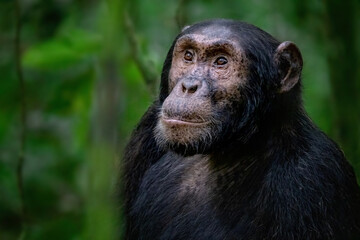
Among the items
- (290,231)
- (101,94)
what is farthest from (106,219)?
(290,231)

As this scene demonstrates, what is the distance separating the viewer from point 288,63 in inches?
188

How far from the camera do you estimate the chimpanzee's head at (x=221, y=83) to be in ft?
14.8

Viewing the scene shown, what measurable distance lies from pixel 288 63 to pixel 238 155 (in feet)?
1.81

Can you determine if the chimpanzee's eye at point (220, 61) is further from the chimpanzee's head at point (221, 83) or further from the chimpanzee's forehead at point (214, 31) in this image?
the chimpanzee's forehead at point (214, 31)

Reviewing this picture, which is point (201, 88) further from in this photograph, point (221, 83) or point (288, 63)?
point (288, 63)

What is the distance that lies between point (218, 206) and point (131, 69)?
6.45 ft

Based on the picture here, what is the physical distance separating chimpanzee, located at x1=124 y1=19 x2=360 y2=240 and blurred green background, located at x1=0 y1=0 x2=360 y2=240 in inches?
10.9

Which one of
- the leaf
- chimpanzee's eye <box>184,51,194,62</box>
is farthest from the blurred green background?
chimpanzee's eye <box>184,51,194,62</box>

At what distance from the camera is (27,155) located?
8.16 metres

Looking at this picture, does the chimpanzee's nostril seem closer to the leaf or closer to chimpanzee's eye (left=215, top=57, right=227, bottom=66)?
chimpanzee's eye (left=215, top=57, right=227, bottom=66)

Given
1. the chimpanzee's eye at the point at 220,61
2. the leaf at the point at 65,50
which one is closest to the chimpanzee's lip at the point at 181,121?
the chimpanzee's eye at the point at 220,61

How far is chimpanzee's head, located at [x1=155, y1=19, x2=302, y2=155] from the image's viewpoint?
177 inches

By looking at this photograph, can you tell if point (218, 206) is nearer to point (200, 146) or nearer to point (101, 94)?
point (200, 146)

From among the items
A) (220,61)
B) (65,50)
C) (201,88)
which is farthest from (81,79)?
(201,88)
